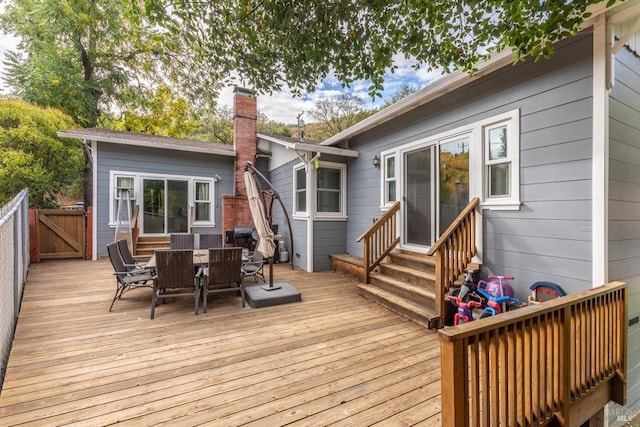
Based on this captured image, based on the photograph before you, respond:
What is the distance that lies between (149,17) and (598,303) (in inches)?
Answer: 199

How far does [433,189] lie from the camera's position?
4.82m

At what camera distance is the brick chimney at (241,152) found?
342 inches

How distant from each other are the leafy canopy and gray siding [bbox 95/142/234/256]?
6149 millimetres

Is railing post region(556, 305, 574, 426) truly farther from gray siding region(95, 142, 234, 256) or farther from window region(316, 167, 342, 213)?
gray siding region(95, 142, 234, 256)

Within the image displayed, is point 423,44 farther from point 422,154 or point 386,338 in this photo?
point 386,338

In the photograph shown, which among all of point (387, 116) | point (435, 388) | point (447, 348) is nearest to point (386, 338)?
point (435, 388)

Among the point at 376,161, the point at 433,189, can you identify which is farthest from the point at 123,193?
the point at 433,189

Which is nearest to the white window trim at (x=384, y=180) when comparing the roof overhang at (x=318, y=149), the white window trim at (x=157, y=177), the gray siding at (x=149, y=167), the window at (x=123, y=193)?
the roof overhang at (x=318, y=149)

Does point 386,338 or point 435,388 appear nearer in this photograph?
point 435,388

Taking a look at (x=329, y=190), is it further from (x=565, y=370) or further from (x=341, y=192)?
(x=565, y=370)

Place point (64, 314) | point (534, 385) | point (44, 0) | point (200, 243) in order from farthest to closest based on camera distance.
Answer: point (44, 0) < point (200, 243) < point (64, 314) < point (534, 385)

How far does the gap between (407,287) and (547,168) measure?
2421mm

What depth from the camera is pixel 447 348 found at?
1.56 m

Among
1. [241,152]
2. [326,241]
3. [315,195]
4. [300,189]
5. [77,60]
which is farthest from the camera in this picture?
[77,60]
